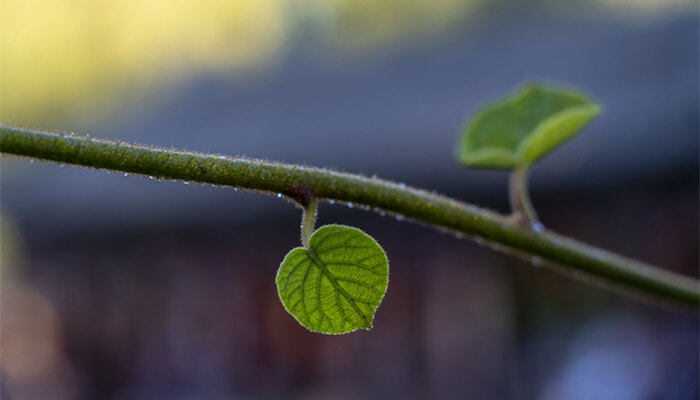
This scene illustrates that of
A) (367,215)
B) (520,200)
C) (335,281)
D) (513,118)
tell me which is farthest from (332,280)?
(367,215)

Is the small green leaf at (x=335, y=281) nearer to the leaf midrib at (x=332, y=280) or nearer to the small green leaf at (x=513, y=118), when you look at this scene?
the leaf midrib at (x=332, y=280)

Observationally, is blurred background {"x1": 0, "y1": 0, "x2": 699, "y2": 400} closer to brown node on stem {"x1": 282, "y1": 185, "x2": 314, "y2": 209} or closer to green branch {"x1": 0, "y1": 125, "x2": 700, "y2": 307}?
green branch {"x1": 0, "y1": 125, "x2": 700, "y2": 307}

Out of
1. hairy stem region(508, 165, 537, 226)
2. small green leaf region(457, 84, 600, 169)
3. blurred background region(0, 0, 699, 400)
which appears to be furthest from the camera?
blurred background region(0, 0, 699, 400)

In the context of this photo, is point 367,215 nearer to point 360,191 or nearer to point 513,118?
point 513,118

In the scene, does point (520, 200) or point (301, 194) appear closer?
point (301, 194)

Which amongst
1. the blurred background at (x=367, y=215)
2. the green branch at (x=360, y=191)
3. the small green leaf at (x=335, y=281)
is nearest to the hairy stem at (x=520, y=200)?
the green branch at (x=360, y=191)

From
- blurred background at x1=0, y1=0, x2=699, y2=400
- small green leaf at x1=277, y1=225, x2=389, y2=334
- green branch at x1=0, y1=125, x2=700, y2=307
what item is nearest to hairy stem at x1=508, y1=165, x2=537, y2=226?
green branch at x1=0, y1=125, x2=700, y2=307
